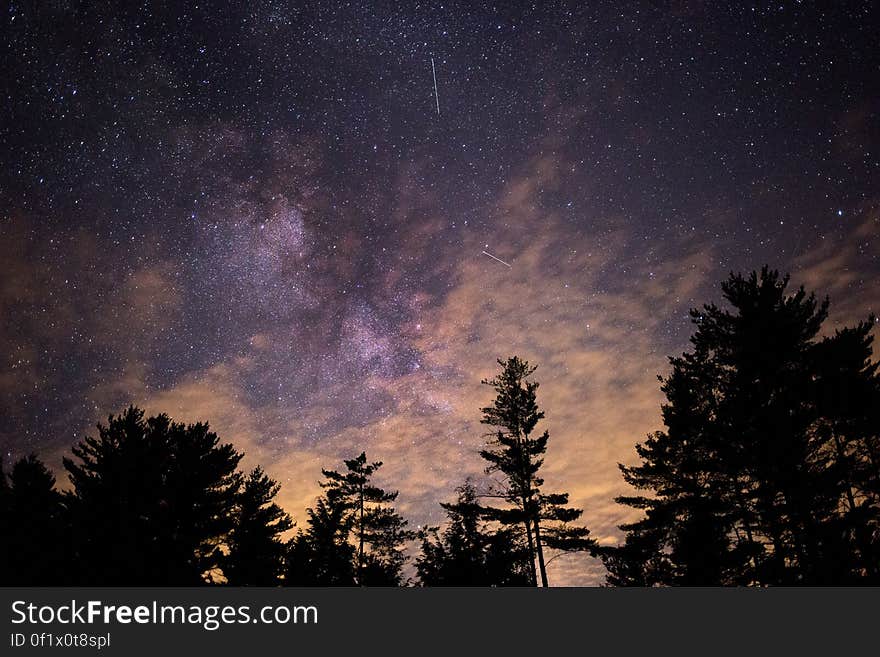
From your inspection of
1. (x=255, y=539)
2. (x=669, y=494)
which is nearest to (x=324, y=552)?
(x=255, y=539)

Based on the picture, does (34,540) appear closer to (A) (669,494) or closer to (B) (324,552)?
(B) (324,552)

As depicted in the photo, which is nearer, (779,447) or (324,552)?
(779,447)

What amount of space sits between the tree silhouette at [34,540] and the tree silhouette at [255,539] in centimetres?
717

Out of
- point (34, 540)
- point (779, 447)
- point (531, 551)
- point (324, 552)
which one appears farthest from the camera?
point (324, 552)

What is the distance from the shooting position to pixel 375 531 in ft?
127

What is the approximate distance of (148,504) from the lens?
68.7 feet

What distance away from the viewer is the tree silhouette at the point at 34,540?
62.6 feet

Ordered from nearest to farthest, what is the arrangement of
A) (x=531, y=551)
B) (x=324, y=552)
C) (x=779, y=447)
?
(x=779, y=447)
(x=531, y=551)
(x=324, y=552)

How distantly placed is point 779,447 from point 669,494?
29.9 feet

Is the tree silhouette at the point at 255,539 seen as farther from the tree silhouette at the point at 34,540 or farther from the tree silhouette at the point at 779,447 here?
the tree silhouette at the point at 779,447

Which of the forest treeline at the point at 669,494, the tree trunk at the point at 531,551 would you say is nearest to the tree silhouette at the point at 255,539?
the forest treeline at the point at 669,494

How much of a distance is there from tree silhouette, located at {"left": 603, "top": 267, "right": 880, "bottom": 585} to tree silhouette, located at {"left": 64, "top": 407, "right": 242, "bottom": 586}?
72.2 ft

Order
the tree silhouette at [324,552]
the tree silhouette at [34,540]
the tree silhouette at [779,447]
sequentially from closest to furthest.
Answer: the tree silhouette at [779,447]
the tree silhouette at [34,540]
the tree silhouette at [324,552]
